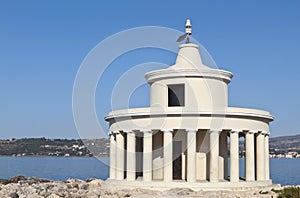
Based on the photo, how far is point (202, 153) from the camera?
2783cm

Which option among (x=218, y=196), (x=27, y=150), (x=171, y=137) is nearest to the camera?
(x=218, y=196)

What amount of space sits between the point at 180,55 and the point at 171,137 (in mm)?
6506

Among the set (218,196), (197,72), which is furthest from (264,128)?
(218,196)

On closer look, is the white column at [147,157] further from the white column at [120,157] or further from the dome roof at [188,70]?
the dome roof at [188,70]

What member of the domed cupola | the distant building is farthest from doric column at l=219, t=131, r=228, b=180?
the domed cupola

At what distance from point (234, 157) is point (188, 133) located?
3.22 m

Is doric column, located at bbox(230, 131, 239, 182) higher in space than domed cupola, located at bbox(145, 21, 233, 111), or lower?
lower

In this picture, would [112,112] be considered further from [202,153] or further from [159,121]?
[202,153]

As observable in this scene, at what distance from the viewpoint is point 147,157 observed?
26.8 metres

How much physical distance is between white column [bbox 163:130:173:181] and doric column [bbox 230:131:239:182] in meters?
3.55

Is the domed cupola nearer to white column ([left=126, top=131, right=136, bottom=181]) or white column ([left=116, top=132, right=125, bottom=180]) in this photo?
white column ([left=126, top=131, right=136, bottom=181])

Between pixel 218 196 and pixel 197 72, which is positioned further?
pixel 197 72

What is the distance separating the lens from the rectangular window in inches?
1131

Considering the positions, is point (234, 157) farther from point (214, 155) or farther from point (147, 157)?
point (147, 157)
